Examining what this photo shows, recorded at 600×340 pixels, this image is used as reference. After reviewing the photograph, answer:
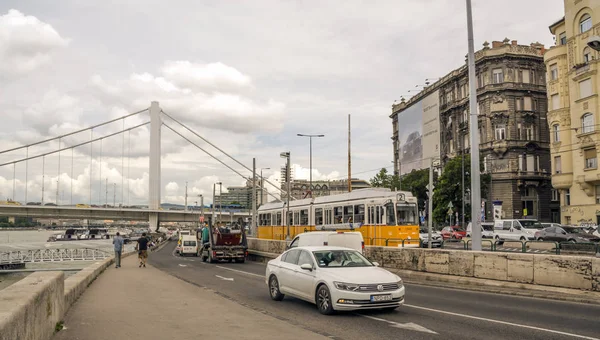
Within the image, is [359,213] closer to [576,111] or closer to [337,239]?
[337,239]

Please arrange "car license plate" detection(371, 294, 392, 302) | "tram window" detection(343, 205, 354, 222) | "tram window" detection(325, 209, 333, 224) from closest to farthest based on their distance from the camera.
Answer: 1. "car license plate" detection(371, 294, 392, 302)
2. "tram window" detection(343, 205, 354, 222)
3. "tram window" detection(325, 209, 333, 224)

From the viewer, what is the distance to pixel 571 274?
1398 centimetres

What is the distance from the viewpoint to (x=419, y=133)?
290 feet

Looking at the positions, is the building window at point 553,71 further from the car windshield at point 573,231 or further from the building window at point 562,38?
the car windshield at point 573,231

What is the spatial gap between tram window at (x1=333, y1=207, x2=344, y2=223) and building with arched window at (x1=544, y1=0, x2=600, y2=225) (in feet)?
96.2

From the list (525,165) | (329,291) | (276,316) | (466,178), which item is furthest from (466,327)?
(525,165)

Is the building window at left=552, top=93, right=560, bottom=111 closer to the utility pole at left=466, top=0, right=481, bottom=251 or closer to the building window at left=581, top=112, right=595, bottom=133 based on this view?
the building window at left=581, top=112, right=595, bottom=133

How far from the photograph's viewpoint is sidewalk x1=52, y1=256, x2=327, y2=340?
902cm

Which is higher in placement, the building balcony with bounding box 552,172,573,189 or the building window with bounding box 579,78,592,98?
the building window with bounding box 579,78,592,98

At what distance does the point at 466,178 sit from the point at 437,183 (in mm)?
6238

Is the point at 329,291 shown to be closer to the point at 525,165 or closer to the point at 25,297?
the point at 25,297

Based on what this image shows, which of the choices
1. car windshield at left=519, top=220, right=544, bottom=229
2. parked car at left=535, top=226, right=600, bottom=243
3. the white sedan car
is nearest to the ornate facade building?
car windshield at left=519, top=220, right=544, bottom=229

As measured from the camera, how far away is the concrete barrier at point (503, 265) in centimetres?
1376

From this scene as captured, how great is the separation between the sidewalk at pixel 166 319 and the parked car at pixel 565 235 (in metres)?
27.5
